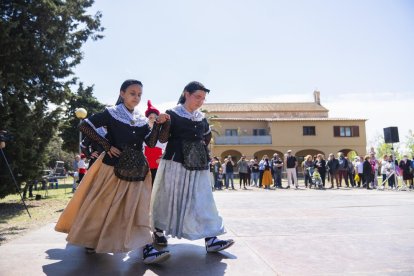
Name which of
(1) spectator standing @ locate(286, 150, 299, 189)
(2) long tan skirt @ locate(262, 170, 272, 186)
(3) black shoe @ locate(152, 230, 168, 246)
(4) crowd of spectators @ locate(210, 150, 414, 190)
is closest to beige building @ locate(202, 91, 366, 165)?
(4) crowd of spectators @ locate(210, 150, 414, 190)

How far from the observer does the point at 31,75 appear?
10.5 m

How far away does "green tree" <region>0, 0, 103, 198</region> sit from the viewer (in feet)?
31.8

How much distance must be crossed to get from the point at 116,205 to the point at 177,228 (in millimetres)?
724

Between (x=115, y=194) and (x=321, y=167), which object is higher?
(x=321, y=167)

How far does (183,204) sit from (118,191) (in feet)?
2.35

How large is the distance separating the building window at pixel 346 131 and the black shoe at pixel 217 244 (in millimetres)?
45929

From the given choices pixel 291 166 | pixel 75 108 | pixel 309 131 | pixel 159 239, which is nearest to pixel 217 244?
pixel 159 239

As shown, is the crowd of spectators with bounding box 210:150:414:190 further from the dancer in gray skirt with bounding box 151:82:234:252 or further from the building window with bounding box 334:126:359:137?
the building window with bounding box 334:126:359:137

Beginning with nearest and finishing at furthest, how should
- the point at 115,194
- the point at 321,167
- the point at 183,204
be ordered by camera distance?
1. the point at 115,194
2. the point at 183,204
3. the point at 321,167

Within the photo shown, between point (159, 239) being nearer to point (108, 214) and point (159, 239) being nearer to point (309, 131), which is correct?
point (108, 214)

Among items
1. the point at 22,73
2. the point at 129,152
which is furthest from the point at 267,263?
the point at 22,73

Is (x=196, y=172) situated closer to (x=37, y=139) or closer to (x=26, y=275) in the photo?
(x=26, y=275)

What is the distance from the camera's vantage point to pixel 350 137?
1831 inches

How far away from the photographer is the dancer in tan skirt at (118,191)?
3.34 meters
